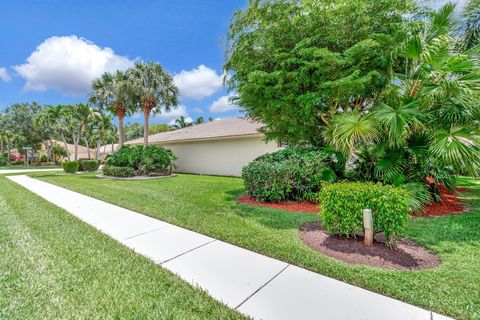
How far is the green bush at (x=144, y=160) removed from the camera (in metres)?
14.7

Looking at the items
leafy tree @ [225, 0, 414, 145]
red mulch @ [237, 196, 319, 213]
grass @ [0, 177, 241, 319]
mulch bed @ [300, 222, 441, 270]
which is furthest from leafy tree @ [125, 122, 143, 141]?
mulch bed @ [300, 222, 441, 270]

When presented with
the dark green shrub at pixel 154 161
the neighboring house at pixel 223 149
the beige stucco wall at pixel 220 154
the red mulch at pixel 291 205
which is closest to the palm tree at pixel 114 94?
the neighboring house at pixel 223 149

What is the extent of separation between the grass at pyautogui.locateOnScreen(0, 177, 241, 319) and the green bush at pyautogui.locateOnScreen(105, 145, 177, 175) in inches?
414

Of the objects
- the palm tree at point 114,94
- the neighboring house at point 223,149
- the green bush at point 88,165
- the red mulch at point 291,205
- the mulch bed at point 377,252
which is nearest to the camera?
the mulch bed at point 377,252

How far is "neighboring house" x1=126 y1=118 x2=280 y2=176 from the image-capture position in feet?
44.4

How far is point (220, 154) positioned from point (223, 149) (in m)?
0.44

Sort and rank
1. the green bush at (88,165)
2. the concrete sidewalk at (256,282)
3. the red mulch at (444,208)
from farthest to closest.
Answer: the green bush at (88,165) → the red mulch at (444,208) → the concrete sidewalk at (256,282)

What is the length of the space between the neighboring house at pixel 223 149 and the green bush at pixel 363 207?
8600 millimetres

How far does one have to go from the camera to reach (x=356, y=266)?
123 inches

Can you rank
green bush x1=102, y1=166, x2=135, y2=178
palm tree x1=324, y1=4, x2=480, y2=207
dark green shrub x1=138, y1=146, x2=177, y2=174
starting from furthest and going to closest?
1. dark green shrub x1=138, y1=146, x2=177, y2=174
2. green bush x1=102, y1=166, x2=135, y2=178
3. palm tree x1=324, y1=4, x2=480, y2=207

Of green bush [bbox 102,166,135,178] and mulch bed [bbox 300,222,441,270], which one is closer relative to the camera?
mulch bed [bbox 300,222,441,270]

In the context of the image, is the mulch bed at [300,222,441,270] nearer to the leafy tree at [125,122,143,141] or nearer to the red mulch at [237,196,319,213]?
the red mulch at [237,196,319,213]

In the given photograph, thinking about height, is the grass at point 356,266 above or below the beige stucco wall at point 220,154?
below

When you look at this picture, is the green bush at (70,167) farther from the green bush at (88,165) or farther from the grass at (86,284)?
the grass at (86,284)
